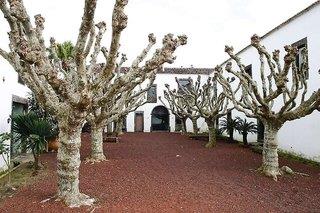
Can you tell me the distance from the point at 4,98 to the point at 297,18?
11.7 m

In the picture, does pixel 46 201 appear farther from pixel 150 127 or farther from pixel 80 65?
pixel 150 127

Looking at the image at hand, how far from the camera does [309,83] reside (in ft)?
46.0

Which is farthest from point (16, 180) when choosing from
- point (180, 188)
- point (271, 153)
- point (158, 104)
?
point (158, 104)

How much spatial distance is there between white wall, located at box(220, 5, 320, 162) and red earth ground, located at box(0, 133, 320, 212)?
1.38 meters

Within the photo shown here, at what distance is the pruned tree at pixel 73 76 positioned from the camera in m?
6.26

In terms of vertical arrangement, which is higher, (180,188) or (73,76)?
(73,76)

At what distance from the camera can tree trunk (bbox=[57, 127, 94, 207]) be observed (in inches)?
289

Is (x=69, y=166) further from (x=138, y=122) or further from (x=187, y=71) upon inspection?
(x=187, y=71)

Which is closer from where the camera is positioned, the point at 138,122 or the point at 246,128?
the point at 246,128

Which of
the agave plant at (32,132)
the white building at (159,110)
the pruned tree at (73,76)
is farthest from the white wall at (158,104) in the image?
the pruned tree at (73,76)

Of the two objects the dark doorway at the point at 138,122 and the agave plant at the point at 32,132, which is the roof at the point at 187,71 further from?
the agave plant at the point at 32,132

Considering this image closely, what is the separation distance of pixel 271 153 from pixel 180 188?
11.1 ft

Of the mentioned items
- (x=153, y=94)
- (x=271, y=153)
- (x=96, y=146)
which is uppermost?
(x=153, y=94)

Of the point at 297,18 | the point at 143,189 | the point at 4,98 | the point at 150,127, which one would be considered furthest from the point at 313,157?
the point at 150,127
